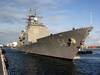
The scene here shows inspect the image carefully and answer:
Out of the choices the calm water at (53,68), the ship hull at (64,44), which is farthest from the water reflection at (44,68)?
the ship hull at (64,44)

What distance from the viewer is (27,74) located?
277 inches

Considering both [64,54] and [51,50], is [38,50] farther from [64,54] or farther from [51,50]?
[64,54]

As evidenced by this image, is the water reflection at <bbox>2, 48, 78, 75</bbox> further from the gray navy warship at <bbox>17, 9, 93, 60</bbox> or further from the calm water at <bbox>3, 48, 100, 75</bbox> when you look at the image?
the gray navy warship at <bbox>17, 9, 93, 60</bbox>

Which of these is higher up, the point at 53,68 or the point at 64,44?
the point at 64,44

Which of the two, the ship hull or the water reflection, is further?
the ship hull

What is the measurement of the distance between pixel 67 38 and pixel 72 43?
0.85 metres

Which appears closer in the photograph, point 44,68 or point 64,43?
point 44,68

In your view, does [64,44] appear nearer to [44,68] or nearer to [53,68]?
[53,68]

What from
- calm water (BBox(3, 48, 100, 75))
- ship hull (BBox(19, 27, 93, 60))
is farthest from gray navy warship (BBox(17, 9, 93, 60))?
calm water (BBox(3, 48, 100, 75))

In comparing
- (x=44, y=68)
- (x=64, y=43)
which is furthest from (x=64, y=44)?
(x=44, y=68)

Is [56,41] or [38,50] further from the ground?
[56,41]

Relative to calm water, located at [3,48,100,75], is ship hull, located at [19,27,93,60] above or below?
above

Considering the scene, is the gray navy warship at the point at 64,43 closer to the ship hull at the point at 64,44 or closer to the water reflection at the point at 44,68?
the ship hull at the point at 64,44

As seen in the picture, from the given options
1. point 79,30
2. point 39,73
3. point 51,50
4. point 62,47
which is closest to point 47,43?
point 51,50
